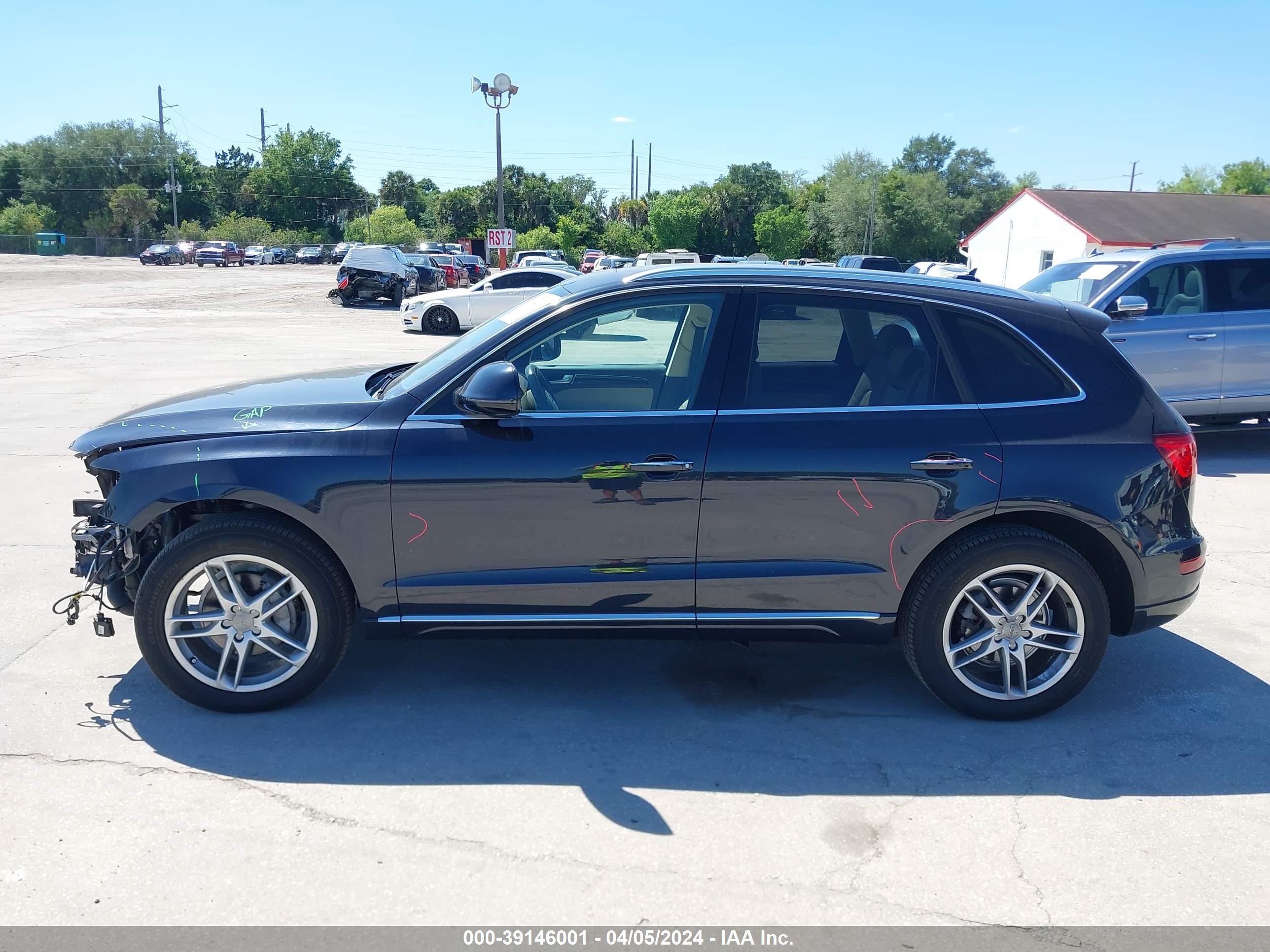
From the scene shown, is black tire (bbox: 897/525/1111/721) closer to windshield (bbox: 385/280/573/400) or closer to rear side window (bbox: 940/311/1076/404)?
rear side window (bbox: 940/311/1076/404)

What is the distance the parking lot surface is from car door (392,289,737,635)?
515 millimetres

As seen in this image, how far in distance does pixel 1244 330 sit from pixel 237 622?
30.7 ft

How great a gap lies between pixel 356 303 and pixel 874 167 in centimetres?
7366

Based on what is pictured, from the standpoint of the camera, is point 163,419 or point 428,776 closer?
point 428,776

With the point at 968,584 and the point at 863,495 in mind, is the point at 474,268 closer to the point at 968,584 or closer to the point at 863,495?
the point at 863,495

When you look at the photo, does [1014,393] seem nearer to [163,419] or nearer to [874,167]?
[163,419]

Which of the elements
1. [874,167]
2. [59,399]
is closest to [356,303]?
[59,399]

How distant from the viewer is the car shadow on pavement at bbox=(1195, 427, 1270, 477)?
30.1 feet

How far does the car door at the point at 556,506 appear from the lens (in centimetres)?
395

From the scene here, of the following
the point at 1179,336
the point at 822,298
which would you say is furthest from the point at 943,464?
the point at 1179,336

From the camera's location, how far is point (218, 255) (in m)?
69.9

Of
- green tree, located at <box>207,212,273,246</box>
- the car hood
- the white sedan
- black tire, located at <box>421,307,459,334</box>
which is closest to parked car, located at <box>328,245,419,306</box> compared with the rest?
the white sedan

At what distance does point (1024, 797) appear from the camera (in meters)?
3.64

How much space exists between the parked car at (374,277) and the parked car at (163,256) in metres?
45.0
